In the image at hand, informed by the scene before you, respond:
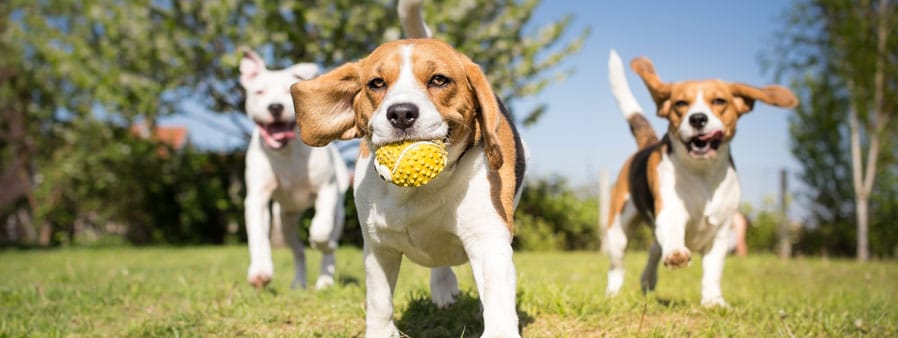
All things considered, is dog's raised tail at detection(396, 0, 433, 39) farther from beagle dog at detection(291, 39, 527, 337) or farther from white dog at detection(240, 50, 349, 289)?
white dog at detection(240, 50, 349, 289)

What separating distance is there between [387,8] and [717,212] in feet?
34.6

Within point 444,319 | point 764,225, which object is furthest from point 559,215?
point 444,319

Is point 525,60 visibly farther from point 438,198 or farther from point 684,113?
point 438,198

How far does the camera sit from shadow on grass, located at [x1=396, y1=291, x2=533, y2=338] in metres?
3.78

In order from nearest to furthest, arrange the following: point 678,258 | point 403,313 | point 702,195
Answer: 1. point 403,313
2. point 678,258
3. point 702,195

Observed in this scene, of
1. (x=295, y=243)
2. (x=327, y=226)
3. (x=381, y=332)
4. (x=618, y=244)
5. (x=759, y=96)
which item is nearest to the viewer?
(x=381, y=332)

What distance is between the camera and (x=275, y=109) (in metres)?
5.45

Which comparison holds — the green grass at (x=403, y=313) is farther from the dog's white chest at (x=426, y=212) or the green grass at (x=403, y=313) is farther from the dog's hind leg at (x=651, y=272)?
the dog's white chest at (x=426, y=212)

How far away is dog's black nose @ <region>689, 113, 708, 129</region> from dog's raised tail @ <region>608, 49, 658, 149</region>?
57.5 inches

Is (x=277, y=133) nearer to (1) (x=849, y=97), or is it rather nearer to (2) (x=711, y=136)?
(2) (x=711, y=136)

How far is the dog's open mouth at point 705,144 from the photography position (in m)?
4.67

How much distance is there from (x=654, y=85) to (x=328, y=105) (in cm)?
294

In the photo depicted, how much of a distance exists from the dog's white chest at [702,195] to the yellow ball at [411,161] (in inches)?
104

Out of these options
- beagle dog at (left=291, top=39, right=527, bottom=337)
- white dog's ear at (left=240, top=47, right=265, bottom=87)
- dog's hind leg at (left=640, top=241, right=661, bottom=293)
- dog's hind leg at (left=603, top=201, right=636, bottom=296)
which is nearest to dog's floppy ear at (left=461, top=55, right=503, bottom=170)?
beagle dog at (left=291, top=39, right=527, bottom=337)
